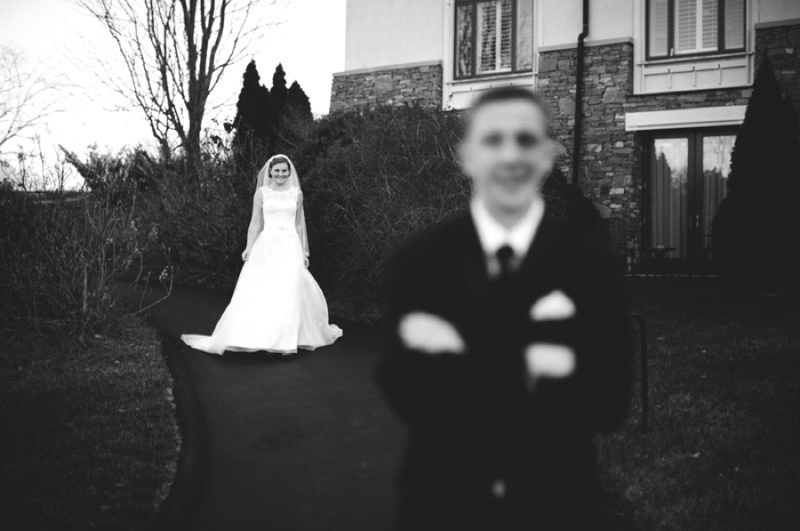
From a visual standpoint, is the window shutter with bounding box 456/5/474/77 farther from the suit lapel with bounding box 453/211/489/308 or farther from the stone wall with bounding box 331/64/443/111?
the suit lapel with bounding box 453/211/489/308

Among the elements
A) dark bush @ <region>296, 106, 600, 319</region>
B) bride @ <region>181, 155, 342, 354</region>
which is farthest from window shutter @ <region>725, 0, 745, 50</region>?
bride @ <region>181, 155, 342, 354</region>

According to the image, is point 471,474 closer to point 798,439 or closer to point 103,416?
point 798,439

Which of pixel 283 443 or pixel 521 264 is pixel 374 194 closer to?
pixel 283 443

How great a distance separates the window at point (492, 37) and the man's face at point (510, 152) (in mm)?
17227

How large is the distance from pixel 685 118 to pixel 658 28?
2414 millimetres

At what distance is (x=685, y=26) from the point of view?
1655 cm

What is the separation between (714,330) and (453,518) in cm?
876

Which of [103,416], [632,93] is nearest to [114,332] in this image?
[103,416]

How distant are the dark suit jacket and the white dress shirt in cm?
2

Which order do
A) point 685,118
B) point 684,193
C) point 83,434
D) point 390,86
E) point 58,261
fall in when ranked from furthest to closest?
point 390,86 → point 684,193 → point 685,118 → point 58,261 → point 83,434

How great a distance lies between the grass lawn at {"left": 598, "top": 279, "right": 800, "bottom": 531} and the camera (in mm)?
4277

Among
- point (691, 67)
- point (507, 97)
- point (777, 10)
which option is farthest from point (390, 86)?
point (507, 97)

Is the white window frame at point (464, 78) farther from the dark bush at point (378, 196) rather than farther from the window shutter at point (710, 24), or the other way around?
the dark bush at point (378, 196)

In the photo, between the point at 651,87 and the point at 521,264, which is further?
the point at 651,87
